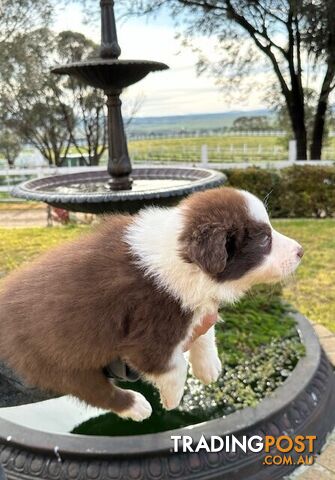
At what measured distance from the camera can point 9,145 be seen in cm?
2217

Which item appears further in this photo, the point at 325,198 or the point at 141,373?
the point at 325,198

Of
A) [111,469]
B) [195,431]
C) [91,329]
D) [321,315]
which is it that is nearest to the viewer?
[91,329]

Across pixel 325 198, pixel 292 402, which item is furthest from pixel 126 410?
pixel 325 198

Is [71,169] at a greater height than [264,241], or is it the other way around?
Result: [264,241]

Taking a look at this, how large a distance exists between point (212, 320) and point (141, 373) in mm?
277

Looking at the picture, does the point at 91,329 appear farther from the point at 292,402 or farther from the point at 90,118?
the point at 90,118

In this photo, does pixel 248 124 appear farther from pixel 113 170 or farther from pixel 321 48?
pixel 113 170

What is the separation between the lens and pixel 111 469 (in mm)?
3127

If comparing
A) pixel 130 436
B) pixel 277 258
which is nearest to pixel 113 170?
pixel 130 436

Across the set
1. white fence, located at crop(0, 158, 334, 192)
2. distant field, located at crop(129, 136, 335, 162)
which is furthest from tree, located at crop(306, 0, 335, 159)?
distant field, located at crop(129, 136, 335, 162)

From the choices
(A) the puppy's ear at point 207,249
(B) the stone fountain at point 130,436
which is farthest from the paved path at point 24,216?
(A) the puppy's ear at point 207,249

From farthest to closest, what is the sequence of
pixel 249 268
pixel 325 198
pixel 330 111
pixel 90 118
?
pixel 90 118 → pixel 330 111 → pixel 325 198 → pixel 249 268

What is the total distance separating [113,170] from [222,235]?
3234mm

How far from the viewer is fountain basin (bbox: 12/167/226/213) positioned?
12.7 feet
